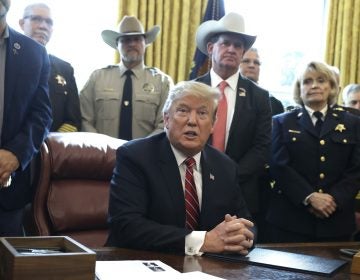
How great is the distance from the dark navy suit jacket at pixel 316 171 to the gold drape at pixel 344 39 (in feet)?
8.85

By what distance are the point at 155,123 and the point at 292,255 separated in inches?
72.9

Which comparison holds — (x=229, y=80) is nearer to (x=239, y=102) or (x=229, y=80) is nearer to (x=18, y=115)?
(x=239, y=102)

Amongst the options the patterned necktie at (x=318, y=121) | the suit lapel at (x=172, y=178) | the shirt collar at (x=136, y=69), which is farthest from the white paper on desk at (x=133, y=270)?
the shirt collar at (x=136, y=69)

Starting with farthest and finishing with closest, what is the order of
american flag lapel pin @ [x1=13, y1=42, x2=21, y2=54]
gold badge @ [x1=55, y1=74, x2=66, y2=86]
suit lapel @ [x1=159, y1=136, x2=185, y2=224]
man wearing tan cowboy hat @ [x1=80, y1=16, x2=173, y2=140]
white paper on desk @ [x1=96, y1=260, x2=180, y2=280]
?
1. man wearing tan cowboy hat @ [x1=80, y1=16, x2=173, y2=140]
2. gold badge @ [x1=55, y1=74, x2=66, y2=86]
3. american flag lapel pin @ [x1=13, y1=42, x2=21, y2=54]
4. suit lapel @ [x1=159, y1=136, x2=185, y2=224]
5. white paper on desk @ [x1=96, y1=260, x2=180, y2=280]

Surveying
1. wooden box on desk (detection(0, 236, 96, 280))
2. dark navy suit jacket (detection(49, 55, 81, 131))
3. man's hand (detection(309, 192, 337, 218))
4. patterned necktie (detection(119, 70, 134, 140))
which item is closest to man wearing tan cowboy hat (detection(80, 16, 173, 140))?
patterned necktie (detection(119, 70, 134, 140))

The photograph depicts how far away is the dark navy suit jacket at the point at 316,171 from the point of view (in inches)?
119

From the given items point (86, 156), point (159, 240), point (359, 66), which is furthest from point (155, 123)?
point (359, 66)

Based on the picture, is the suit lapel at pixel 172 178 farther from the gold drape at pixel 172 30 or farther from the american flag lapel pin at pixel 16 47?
the gold drape at pixel 172 30

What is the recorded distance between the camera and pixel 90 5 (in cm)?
493

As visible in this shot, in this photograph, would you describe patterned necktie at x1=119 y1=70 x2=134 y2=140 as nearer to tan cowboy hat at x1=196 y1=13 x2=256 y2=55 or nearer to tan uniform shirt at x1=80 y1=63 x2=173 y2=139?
tan uniform shirt at x1=80 y1=63 x2=173 y2=139

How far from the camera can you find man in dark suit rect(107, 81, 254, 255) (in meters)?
1.89

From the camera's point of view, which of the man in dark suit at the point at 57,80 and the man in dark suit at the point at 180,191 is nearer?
the man in dark suit at the point at 180,191

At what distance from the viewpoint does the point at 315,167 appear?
3088 mm

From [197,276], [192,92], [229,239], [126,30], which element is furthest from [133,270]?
[126,30]
